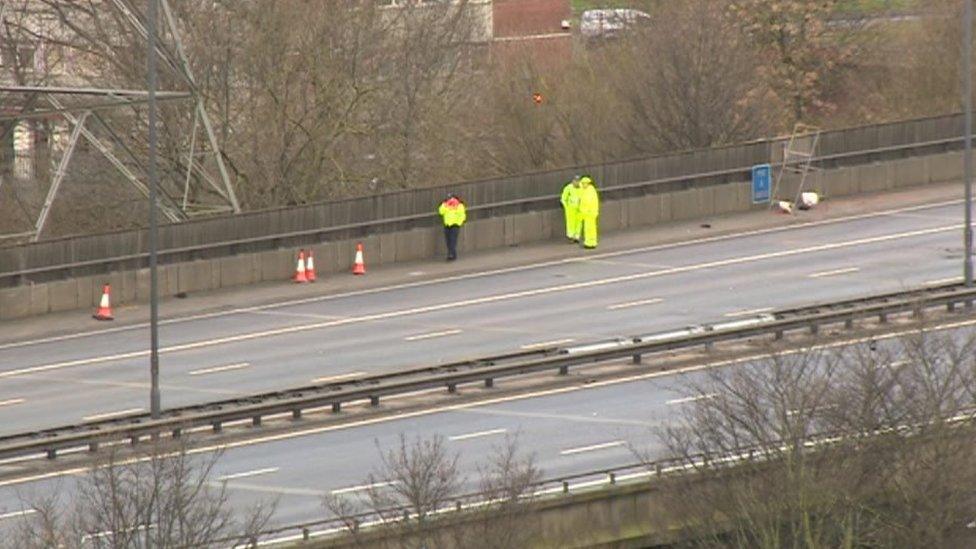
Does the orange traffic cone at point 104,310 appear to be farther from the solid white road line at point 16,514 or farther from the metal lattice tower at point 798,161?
the metal lattice tower at point 798,161

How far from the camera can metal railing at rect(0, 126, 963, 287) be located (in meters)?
45.6

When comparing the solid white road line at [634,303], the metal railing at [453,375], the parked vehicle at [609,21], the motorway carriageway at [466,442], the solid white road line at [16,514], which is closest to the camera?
the solid white road line at [16,514]

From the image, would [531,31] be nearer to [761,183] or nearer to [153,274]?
[761,183]

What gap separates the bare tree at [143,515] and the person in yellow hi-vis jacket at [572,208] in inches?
746

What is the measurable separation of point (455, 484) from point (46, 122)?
3292 centimetres

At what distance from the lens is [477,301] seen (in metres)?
45.3

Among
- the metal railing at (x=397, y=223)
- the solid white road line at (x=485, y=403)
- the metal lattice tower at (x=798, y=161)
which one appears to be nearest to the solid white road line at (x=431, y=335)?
the solid white road line at (x=485, y=403)

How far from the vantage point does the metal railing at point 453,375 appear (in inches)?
1371

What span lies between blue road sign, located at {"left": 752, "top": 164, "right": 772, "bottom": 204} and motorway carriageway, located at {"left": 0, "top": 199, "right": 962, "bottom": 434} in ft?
5.61

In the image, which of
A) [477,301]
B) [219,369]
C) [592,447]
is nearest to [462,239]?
[477,301]

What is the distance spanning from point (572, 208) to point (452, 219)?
251 centimetres

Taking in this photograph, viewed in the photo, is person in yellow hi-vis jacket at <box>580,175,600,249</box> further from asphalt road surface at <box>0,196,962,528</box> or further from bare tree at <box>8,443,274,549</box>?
bare tree at <box>8,443,274,549</box>

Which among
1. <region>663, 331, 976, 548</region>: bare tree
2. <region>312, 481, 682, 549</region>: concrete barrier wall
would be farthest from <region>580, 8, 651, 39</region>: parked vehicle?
<region>312, 481, 682, 549</region>: concrete barrier wall

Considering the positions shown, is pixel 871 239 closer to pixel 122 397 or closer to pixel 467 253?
pixel 467 253
